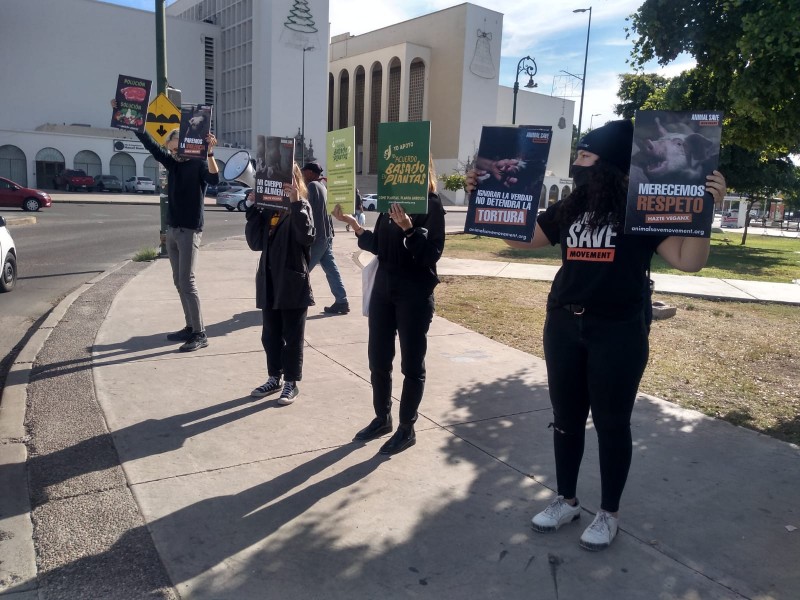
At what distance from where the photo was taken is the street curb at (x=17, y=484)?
2.86 meters

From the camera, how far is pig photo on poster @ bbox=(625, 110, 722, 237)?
114 inches

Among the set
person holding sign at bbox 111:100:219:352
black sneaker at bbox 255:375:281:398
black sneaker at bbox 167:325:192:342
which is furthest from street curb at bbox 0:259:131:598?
black sneaker at bbox 255:375:281:398

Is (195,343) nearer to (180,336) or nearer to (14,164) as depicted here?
(180,336)

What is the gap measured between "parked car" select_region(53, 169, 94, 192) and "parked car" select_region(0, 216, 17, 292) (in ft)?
140

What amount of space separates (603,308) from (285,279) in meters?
2.60

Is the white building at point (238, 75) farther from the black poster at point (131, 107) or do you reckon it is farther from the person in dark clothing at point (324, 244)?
the black poster at point (131, 107)

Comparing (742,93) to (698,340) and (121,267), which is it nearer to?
(698,340)

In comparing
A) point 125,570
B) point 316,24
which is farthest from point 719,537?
point 316,24

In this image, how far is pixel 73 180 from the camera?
48.3 m

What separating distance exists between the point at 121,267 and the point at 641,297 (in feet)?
35.8

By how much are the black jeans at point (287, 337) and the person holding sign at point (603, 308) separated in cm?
232

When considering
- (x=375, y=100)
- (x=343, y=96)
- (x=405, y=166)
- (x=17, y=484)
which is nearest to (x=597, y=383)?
(x=405, y=166)

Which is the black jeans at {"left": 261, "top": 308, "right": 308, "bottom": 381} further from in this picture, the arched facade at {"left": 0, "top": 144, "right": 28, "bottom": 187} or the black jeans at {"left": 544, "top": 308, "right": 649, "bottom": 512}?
the arched facade at {"left": 0, "top": 144, "right": 28, "bottom": 187}

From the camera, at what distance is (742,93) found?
5.43 meters
